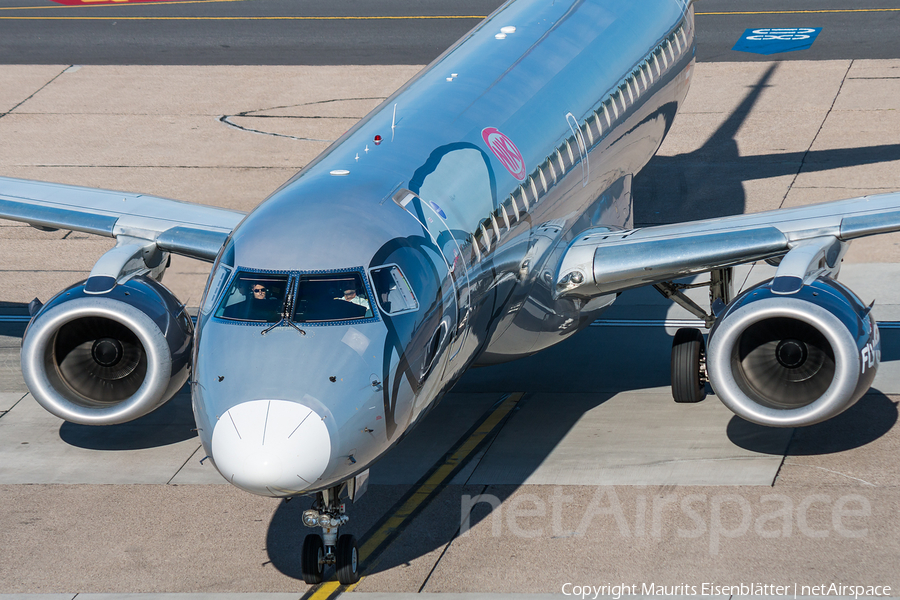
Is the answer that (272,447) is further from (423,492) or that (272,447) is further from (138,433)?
(138,433)

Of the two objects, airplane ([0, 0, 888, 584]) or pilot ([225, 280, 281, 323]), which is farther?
pilot ([225, 280, 281, 323])

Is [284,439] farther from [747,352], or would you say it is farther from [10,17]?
[10,17]

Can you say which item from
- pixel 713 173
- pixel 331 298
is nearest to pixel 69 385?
pixel 331 298

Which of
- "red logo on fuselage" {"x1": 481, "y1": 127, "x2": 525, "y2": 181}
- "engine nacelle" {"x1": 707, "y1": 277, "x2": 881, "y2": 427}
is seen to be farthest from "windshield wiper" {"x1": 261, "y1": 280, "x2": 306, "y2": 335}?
"engine nacelle" {"x1": 707, "y1": 277, "x2": 881, "y2": 427}

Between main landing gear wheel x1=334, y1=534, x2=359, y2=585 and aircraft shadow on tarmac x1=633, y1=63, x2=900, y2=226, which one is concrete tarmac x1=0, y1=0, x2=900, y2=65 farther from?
main landing gear wheel x1=334, y1=534, x2=359, y2=585

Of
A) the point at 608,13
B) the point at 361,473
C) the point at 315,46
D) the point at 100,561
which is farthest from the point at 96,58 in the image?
the point at 361,473

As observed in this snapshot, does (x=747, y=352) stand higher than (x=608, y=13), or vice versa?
(x=608, y=13)

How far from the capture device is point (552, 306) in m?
14.1

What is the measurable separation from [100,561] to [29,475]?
2457 millimetres

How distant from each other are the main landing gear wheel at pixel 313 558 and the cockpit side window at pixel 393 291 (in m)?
2.58

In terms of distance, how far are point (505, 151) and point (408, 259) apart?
3.17 meters

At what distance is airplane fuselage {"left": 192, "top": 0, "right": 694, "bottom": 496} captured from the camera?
9773mm

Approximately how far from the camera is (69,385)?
45.3ft

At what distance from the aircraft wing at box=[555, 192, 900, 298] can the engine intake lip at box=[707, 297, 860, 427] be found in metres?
1.17
